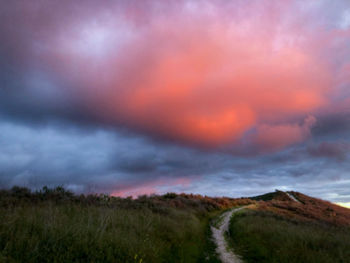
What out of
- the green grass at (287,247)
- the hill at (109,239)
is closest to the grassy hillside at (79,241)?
the hill at (109,239)

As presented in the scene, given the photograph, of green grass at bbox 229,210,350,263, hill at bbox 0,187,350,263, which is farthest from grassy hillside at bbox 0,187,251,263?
green grass at bbox 229,210,350,263

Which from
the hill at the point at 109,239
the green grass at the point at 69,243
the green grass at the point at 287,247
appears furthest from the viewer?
the green grass at the point at 287,247

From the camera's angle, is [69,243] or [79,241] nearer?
[69,243]

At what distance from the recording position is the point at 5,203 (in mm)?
11430

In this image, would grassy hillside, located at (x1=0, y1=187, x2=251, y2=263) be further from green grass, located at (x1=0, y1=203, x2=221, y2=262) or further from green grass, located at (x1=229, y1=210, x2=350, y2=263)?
green grass, located at (x1=229, y1=210, x2=350, y2=263)

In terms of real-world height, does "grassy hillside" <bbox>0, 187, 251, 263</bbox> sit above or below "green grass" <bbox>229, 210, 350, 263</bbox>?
above

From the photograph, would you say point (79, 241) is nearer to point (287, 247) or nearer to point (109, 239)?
point (109, 239)

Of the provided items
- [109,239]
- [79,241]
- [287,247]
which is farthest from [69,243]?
[287,247]

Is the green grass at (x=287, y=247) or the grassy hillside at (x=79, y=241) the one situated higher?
the grassy hillside at (x=79, y=241)

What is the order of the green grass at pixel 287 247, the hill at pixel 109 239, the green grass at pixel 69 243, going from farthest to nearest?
the green grass at pixel 287 247
the hill at pixel 109 239
the green grass at pixel 69 243

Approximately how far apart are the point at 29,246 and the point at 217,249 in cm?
1082

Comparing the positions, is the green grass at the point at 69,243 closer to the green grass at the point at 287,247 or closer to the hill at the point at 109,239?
the hill at the point at 109,239

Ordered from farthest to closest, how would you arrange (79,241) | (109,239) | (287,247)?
(287,247) → (109,239) → (79,241)

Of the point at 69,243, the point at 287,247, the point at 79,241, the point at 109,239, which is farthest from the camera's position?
the point at 287,247
